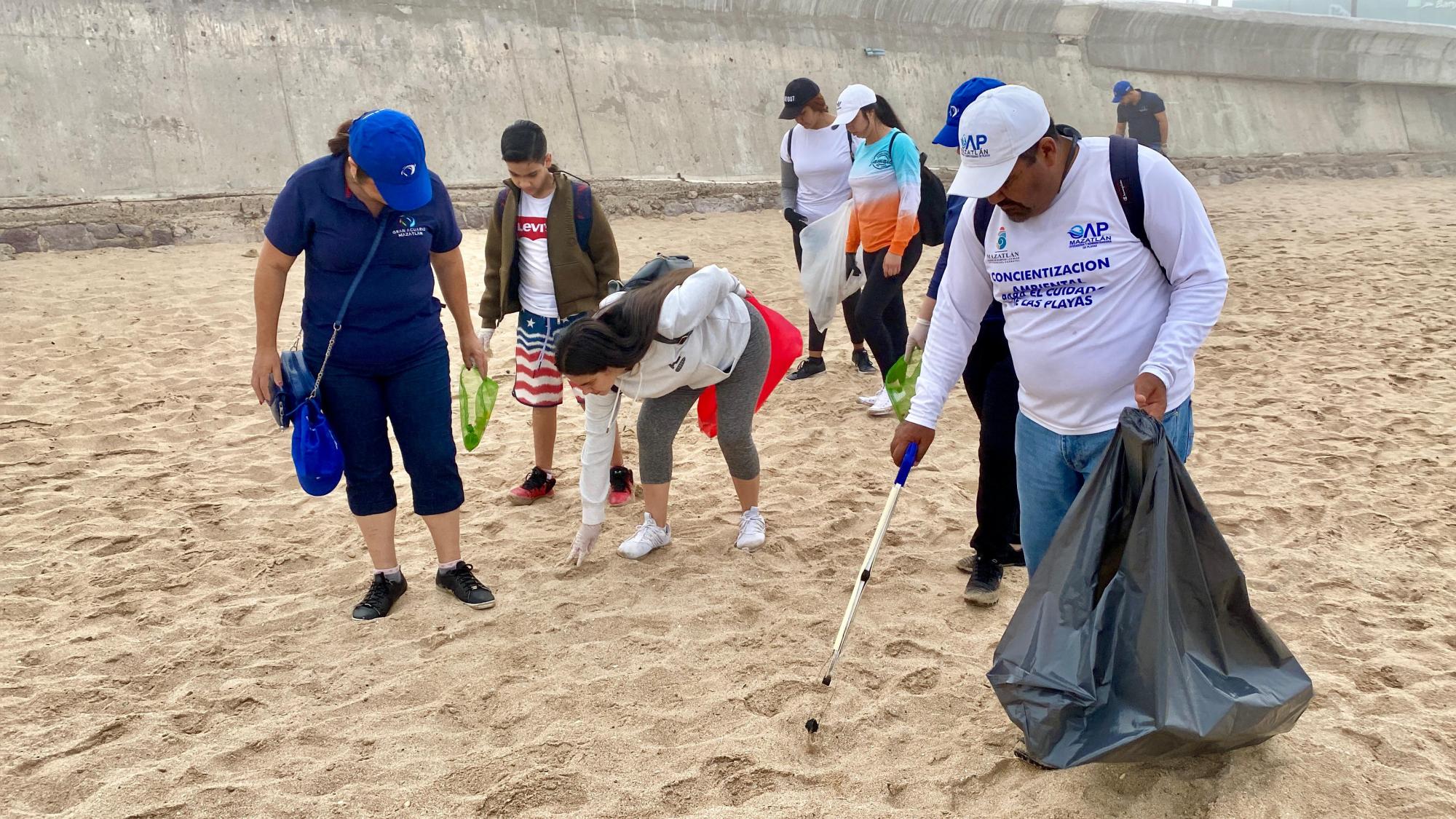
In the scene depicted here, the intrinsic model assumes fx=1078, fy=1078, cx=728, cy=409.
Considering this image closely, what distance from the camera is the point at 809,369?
6770mm

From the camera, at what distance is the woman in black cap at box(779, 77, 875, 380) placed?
5.98 meters

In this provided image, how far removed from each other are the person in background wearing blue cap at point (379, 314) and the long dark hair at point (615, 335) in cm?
56

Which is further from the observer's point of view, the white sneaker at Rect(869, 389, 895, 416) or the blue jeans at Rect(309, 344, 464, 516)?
the white sneaker at Rect(869, 389, 895, 416)

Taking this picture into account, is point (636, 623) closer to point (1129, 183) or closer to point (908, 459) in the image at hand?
point (908, 459)

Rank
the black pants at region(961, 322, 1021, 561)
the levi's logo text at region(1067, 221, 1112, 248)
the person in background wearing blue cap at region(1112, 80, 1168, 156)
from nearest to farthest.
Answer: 1. the levi's logo text at region(1067, 221, 1112, 248)
2. the black pants at region(961, 322, 1021, 561)
3. the person in background wearing blue cap at region(1112, 80, 1168, 156)

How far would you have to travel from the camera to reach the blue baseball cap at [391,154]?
321cm

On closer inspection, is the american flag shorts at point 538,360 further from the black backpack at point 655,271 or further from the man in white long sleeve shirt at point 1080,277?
the man in white long sleeve shirt at point 1080,277

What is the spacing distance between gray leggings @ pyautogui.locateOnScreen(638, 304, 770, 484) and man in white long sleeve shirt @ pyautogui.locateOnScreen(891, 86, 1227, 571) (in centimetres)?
A: 123

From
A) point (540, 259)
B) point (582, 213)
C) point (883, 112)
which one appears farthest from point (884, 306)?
point (540, 259)

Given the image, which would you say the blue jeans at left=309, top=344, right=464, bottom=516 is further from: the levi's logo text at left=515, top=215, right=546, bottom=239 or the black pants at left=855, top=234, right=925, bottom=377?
the black pants at left=855, top=234, right=925, bottom=377

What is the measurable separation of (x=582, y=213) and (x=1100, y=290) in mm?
2441

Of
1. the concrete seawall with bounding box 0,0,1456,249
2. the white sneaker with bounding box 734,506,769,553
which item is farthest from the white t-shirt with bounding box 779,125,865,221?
the concrete seawall with bounding box 0,0,1456,249

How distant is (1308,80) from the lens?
18547 mm

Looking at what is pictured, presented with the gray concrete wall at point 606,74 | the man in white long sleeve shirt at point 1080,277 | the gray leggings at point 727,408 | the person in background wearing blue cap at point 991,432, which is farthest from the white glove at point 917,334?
the gray concrete wall at point 606,74
